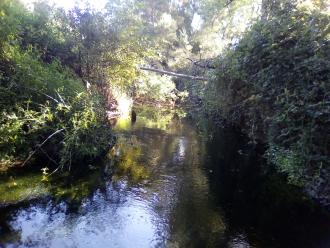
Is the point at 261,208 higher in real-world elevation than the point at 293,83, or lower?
lower

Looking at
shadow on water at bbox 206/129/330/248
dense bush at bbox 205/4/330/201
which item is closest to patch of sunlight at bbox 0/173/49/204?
shadow on water at bbox 206/129/330/248

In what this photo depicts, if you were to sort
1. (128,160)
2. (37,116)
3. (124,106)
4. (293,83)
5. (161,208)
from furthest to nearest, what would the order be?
(124,106) < (128,160) < (293,83) < (37,116) < (161,208)

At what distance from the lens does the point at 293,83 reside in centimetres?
987

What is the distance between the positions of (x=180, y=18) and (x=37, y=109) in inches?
1146

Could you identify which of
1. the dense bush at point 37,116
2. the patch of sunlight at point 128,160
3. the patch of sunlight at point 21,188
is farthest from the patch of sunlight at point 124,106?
the patch of sunlight at point 21,188

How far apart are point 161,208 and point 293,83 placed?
5.18 metres

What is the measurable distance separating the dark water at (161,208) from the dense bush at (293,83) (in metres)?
0.85

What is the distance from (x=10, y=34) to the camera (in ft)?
32.6

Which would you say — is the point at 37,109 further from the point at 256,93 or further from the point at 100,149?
the point at 256,93

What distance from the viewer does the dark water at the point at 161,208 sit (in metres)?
6.50

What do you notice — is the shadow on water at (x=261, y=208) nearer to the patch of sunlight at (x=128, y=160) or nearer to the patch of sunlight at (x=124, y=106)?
the patch of sunlight at (x=128, y=160)

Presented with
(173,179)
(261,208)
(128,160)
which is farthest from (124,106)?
(261,208)

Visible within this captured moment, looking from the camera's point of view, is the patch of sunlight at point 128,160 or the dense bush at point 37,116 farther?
the patch of sunlight at point 128,160

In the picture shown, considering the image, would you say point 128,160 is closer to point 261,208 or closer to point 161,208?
point 161,208
